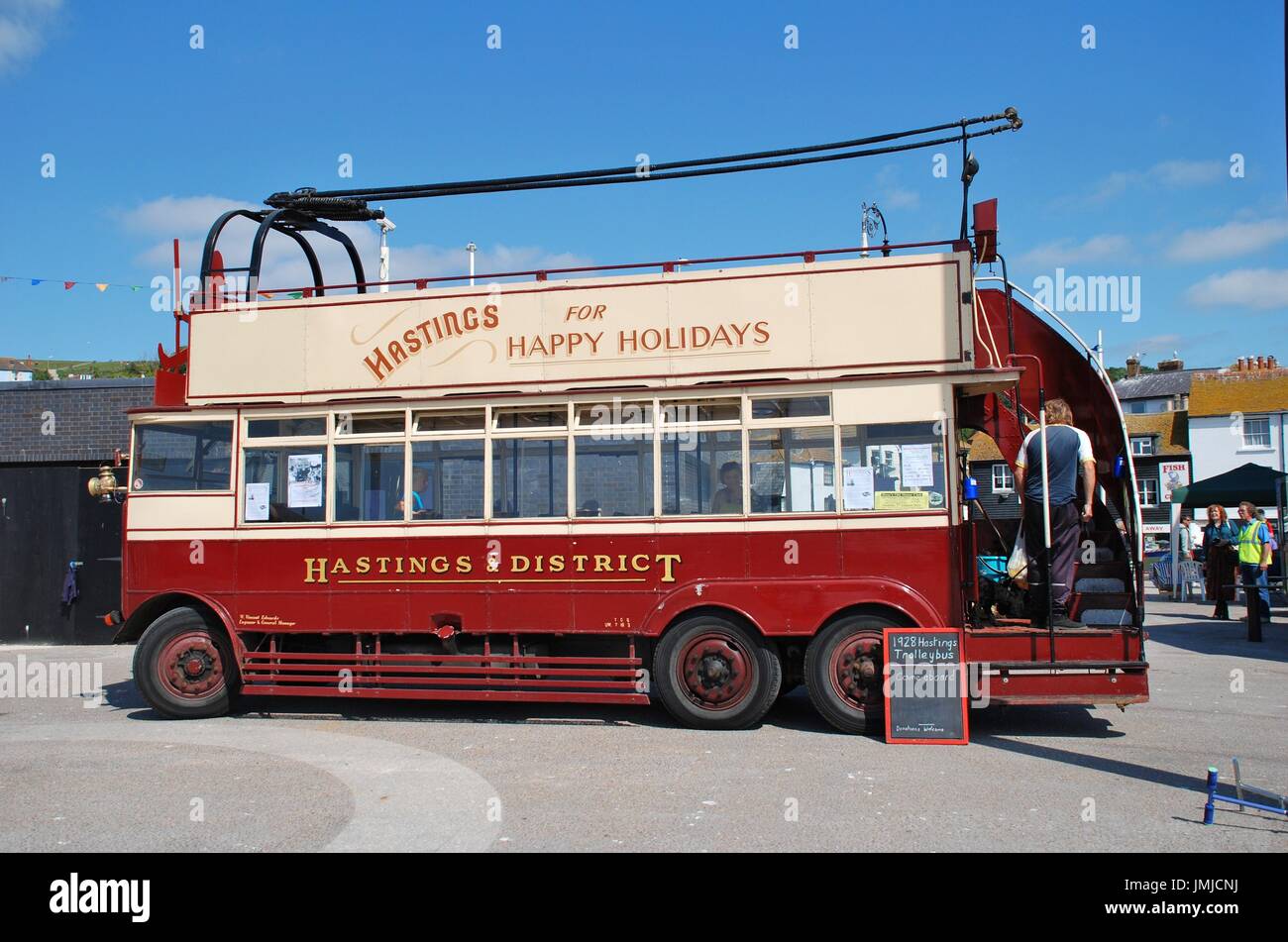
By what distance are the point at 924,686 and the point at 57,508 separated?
534 inches

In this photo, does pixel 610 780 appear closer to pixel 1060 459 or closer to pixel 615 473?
pixel 615 473

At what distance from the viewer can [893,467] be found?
8.42 meters

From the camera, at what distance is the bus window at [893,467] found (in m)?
8.31

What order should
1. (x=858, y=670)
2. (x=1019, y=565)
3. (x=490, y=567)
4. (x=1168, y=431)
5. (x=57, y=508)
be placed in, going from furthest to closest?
1. (x=1168, y=431)
2. (x=57, y=508)
3. (x=490, y=567)
4. (x=1019, y=565)
5. (x=858, y=670)

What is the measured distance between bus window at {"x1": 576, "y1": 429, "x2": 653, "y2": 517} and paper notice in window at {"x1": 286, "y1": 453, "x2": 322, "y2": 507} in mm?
2393

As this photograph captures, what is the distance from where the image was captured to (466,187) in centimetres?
1124

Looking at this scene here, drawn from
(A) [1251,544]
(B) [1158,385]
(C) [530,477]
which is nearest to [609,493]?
(C) [530,477]

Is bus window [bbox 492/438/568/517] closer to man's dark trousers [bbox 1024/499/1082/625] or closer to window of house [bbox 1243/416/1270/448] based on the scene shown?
man's dark trousers [bbox 1024/499/1082/625]

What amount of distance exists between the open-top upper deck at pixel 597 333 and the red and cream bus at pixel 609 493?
0.9 inches

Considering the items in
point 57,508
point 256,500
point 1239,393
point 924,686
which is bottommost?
point 924,686

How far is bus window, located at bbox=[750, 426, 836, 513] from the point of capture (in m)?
8.51

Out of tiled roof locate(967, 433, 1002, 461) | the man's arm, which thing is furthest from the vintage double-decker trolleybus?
tiled roof locate(967, 433, 1002, 461)

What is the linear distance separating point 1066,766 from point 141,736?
7.30 meters
